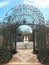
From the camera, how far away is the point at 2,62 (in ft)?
40.1

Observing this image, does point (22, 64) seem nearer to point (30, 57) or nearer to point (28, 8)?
point (30, 57)

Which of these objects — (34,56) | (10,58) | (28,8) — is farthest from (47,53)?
(28,8)

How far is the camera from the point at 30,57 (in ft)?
44.7

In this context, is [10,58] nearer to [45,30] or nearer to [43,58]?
[43,58]

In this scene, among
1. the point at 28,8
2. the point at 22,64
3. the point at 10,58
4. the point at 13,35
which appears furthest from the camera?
the point at 13,35

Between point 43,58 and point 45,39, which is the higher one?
point 45,39

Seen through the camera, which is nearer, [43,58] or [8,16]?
[43,58]

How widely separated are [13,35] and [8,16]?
72.7 inches

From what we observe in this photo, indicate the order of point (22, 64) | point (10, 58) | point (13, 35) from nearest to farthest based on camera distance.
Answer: point (22, 64)
point (10, 58)
point (13, 35)

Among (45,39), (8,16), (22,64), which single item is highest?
(8,16)

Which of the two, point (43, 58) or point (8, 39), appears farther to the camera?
point (8, 39)

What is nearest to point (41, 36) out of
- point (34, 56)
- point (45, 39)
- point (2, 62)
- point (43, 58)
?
point (45, 39)

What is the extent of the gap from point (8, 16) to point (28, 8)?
1.59 m

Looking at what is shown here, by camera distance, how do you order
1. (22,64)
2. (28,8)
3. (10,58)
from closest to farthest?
(22,64), (10,58), (28,8)
